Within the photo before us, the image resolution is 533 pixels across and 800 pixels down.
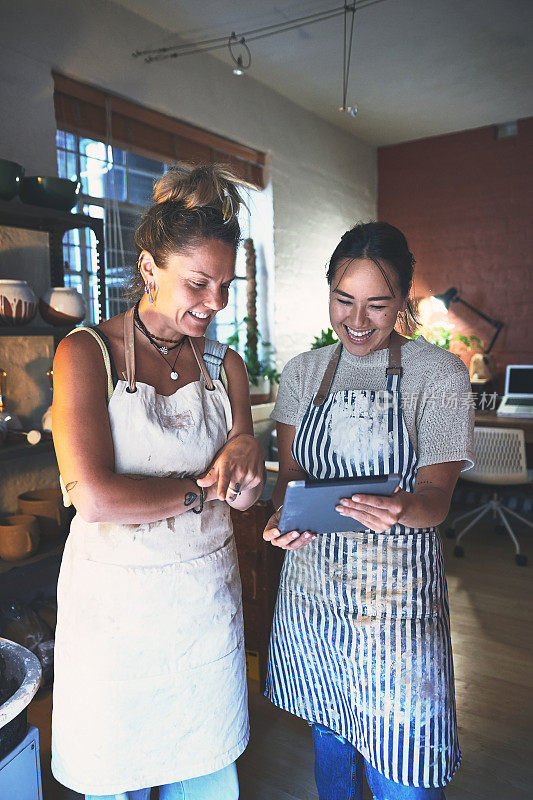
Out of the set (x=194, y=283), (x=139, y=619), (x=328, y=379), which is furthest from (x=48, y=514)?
(x=194, y=283)

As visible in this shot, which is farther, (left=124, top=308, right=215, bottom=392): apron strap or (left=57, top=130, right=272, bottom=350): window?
(left=57, top=130, right=272, bottom=350): window

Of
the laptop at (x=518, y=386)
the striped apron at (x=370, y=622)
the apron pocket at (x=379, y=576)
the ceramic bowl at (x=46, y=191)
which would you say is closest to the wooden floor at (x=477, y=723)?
the striped apron at (x=370, y=622)

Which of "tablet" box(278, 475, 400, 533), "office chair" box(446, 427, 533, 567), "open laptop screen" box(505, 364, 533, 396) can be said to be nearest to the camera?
"tablet" box(278, 475, 400, 533)

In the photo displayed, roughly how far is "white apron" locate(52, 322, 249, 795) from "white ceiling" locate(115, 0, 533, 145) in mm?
3196

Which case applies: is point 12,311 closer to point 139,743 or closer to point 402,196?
point 139,743

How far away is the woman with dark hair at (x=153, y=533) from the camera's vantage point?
126 centimetres

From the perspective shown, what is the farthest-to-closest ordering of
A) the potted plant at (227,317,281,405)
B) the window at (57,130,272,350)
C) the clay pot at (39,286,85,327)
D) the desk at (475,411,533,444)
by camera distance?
the potted plant at (227,317,281,405) < the desk at (475,411,533,444) < the window at (57,130,272,350) < the clay pot at (39,286,85,327)

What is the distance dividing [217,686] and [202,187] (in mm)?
1090

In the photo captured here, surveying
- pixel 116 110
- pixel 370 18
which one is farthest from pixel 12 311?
pixel 370 18

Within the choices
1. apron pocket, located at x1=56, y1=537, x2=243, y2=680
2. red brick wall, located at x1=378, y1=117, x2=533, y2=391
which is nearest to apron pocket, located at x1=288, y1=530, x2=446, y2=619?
apron pocket, located at x1=56, y1=537, x2=243, y2=680

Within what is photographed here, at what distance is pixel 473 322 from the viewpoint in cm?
606

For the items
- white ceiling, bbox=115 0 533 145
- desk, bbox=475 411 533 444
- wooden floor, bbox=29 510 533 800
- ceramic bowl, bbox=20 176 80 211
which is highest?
white ceiling, bbox=115 0 533 145

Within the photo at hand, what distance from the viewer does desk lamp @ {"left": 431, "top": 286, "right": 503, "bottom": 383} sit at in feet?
18.9

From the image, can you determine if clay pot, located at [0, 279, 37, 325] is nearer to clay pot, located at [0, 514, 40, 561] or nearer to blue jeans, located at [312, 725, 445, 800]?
clay pot, located at [0, 514, 40, 561]
